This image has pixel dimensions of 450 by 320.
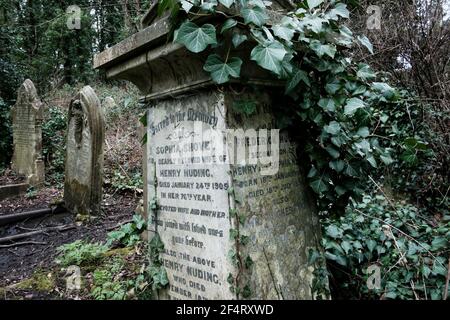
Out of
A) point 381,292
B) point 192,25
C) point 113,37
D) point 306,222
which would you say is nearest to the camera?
point 192,25

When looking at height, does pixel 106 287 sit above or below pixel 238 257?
below

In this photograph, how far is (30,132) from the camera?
8.32 meters

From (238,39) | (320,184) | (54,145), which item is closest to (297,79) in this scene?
(238,39)

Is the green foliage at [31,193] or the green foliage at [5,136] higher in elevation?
the green foliage at [5,136]

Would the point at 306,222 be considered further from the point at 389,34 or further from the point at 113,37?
the point at 113,37

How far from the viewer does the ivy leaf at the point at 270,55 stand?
1739mm

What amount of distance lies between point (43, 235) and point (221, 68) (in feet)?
15.5

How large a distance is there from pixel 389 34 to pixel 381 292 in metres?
4.11

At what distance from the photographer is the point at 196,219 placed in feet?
7.29

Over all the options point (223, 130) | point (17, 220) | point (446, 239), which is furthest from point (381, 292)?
point (17, 220)

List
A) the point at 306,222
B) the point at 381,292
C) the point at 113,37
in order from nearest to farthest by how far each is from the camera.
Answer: the point at 306,222 → the point at 381,292 → the point at 113,37

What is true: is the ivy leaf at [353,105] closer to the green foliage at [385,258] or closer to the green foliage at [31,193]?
the green foliage at [385,258]

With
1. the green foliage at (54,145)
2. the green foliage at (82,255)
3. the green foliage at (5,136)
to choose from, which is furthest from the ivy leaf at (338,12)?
the green foliage at (5,136)

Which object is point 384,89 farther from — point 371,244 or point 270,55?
point 371,244
